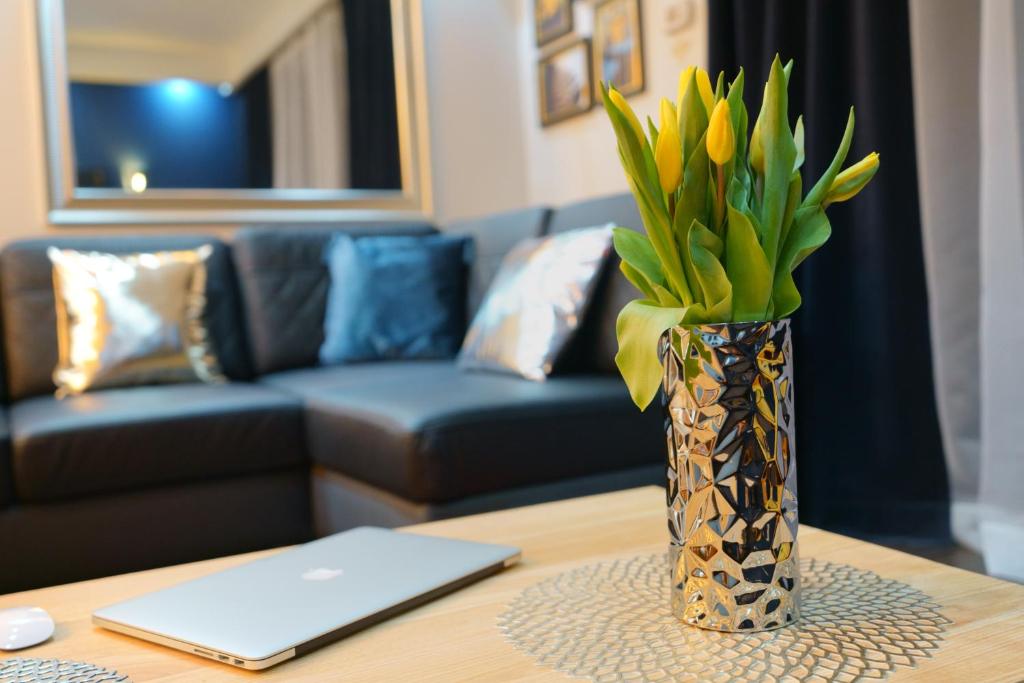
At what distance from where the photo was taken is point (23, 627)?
31.9 inches

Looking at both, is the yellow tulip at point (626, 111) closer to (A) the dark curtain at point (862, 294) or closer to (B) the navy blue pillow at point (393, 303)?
(A) the dark curtain at point (862, 294)

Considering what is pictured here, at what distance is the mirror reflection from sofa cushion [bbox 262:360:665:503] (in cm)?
155

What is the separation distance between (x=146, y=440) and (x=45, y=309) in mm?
923

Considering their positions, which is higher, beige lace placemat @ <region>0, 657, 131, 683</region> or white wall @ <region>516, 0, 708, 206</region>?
white wall @ <region>516, 0, 708, 206</region>

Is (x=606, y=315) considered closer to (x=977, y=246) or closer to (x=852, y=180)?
(x=977, y=246)

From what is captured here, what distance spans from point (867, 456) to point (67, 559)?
193 centimetres

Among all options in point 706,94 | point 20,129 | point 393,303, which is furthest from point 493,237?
point 706,94

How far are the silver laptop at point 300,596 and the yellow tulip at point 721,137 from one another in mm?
453

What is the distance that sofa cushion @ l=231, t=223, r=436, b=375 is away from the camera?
3086 millimetres

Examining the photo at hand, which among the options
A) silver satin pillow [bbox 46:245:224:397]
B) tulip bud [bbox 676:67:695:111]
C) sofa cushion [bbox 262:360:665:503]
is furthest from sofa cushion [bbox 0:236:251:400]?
tulip bud [bbox 676:67:695:111]

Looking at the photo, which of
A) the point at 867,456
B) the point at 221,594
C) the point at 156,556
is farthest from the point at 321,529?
the point at 221,594

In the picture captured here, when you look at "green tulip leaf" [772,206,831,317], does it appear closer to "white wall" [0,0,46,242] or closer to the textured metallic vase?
the textured metallic vase

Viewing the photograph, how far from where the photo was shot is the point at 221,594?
884 millimetres

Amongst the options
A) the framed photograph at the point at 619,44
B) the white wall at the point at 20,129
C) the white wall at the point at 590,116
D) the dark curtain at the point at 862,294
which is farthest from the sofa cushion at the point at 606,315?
the white wall at the point at 20,129
